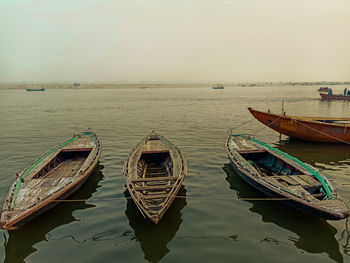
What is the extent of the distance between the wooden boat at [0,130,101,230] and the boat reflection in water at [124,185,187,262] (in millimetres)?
2771

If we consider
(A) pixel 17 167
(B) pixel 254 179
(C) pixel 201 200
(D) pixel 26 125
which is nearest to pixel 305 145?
(B) pixel 254 179

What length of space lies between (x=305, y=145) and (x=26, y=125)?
31114 millimetres

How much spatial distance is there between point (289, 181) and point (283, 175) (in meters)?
1.81

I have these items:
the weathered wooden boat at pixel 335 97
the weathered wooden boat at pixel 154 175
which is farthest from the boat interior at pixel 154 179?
the weathered wooden boat at pixel 335 97

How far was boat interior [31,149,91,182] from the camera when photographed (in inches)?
448

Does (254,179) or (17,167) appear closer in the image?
(254,179)

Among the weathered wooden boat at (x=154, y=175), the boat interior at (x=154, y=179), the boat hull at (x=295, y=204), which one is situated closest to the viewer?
the boat hull at (x=295, y=204)

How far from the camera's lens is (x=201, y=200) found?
31.9ft

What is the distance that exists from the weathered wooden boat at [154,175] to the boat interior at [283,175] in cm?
399

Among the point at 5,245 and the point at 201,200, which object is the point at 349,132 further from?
the point at 5,245

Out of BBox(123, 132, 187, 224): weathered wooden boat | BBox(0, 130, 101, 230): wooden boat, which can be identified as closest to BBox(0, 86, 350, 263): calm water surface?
BBox(0, 130, 101, 230): wooden boat

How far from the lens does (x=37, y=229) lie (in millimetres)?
7750

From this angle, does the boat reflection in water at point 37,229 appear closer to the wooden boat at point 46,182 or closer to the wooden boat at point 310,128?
the wooden boat at point 46,182

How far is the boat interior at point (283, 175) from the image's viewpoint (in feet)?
27.6
